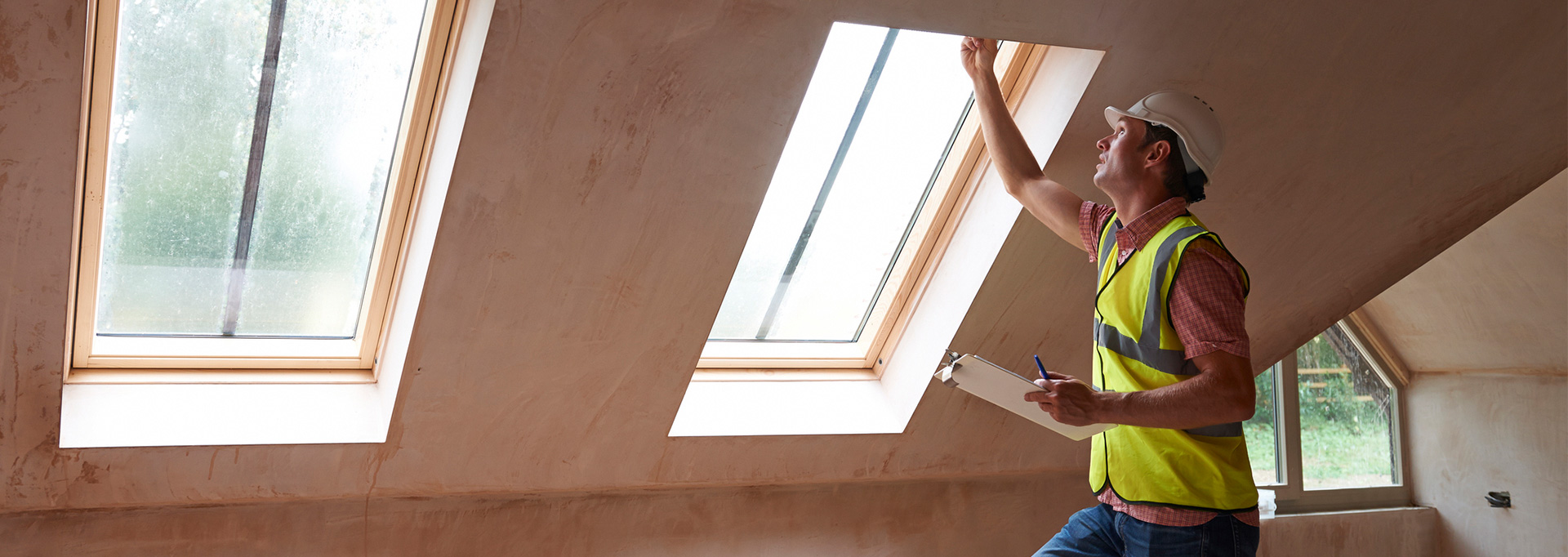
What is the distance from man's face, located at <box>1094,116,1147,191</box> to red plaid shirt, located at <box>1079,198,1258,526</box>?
130 millimetres

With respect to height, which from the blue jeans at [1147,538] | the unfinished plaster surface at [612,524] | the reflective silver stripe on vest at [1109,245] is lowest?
the unfinished plaster surface at [612,524]

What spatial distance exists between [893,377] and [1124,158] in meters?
1.21

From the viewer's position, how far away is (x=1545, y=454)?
3982 mm

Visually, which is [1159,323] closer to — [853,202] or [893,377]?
[853,202]

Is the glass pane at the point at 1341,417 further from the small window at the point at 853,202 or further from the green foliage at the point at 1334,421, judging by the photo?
the small window at the point at 853,202

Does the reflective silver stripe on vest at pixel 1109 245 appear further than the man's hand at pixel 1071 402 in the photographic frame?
Yes

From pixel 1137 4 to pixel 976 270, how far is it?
0.82m

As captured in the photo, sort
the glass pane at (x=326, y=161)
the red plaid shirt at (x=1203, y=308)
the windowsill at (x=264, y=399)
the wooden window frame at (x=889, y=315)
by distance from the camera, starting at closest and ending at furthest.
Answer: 1. the red plaid shirt at (x=1203, y=308)
2. the glass pane at (x=326, y=161)
3. the windowsill at (x=264, y=399)
4. the wooden window frame at (x=889, y=315)

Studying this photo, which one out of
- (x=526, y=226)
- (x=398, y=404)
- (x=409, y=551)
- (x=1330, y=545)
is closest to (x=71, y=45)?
(x=526, y=226)

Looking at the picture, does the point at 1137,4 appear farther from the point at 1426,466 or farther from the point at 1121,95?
the point at 1426,466

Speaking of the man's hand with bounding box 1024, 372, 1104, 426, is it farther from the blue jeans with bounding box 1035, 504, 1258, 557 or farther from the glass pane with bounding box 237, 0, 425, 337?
the glass pane with bounding box 237, 0, 425, 337

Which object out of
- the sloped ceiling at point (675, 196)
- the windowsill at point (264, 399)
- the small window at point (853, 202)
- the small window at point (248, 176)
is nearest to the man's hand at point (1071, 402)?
the sloped ceiling at point (675, 196)

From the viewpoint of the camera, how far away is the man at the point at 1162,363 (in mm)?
1615

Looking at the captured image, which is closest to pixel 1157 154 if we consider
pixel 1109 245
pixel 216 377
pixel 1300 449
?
pixel 1109 245
